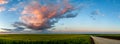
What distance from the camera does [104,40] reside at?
4086mm

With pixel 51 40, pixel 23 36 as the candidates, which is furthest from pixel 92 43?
pixel 23 36

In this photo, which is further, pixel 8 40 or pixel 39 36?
pixel 39 36

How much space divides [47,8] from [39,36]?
3.79 feet

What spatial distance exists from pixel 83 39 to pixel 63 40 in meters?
0.59

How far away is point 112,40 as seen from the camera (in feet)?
13.1

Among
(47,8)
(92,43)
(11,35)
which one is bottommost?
(92,43)

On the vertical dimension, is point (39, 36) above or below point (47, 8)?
below

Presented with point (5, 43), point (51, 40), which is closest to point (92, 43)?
point (51, 40)

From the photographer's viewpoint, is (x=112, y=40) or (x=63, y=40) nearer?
(x=112, y=40)

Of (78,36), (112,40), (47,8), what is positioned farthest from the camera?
(78,36)

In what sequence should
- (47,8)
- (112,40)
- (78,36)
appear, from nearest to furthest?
(112,40), (47,8), (78,36)

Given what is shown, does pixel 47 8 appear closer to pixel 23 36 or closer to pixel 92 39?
pixel 23 36

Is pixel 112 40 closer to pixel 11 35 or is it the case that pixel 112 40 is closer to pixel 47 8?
pixel 47 8

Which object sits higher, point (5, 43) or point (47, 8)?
point (47, 8)
